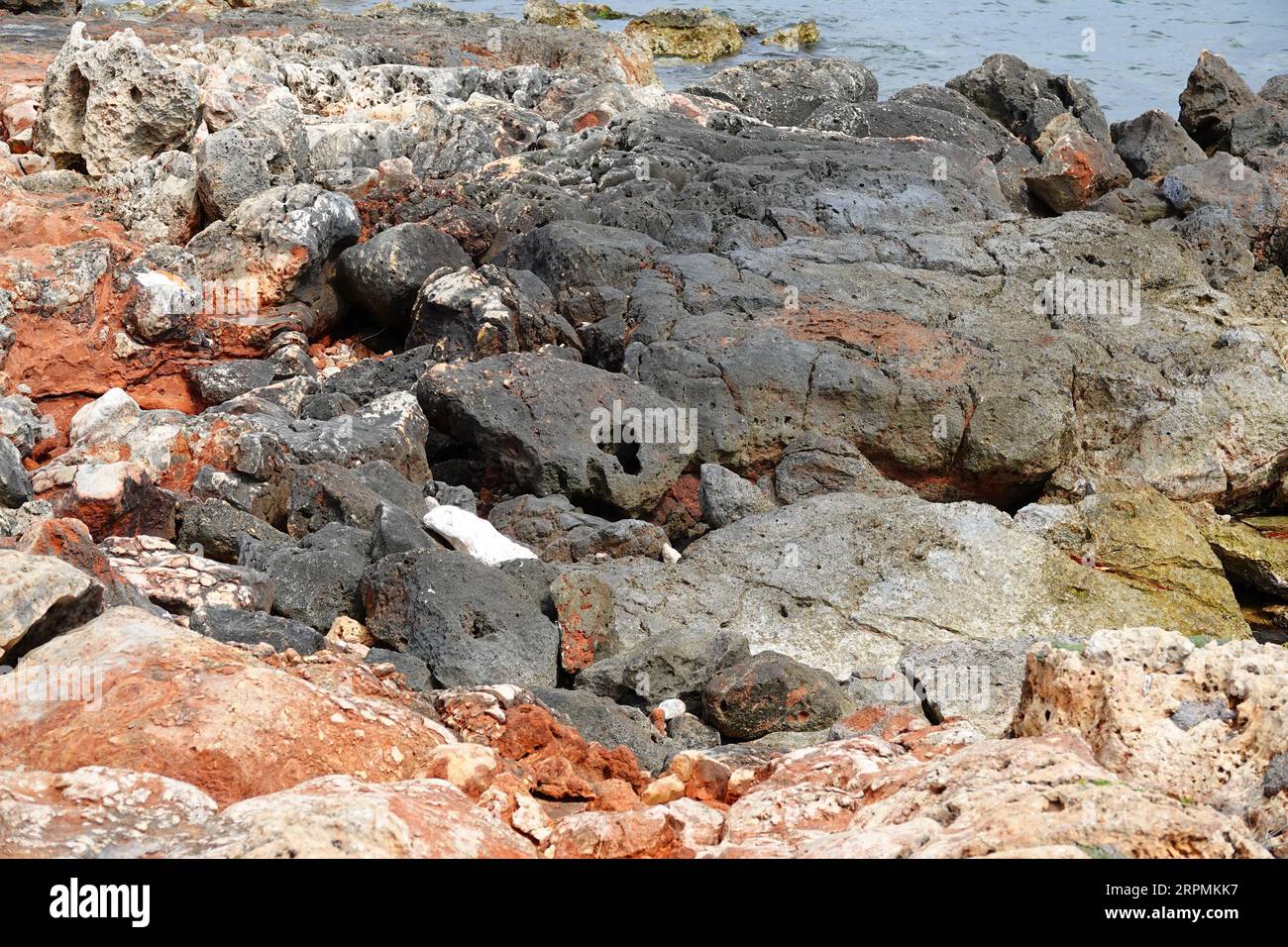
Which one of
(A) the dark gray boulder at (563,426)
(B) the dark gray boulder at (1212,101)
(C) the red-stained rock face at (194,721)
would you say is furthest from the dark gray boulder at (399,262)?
(B) the dark gray boulder at (1212,101)

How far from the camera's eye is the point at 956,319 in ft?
39.0

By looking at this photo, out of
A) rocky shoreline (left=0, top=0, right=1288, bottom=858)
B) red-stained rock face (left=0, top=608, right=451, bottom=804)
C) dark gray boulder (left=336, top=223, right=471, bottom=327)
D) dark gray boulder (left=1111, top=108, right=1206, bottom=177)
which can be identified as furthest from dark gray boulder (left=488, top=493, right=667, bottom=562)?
dark gray boulder (left=1111, top=108, right=1206, bottom=177)

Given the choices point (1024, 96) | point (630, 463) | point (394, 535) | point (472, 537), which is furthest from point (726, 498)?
point (1024, 96)

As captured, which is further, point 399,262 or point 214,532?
point 399,262

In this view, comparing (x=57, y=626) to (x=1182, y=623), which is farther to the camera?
(x=1182, y=623)

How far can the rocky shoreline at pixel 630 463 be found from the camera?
4.58 m

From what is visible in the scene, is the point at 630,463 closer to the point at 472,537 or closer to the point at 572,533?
the point at 572,533

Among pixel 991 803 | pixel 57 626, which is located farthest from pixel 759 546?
pixel 991 803

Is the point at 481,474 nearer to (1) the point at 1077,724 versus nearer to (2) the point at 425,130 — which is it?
(1) the point at 1077,724

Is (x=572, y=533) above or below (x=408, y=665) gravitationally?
below

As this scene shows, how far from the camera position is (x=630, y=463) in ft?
34.6

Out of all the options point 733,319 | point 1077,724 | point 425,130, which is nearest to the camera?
point 1077,724
